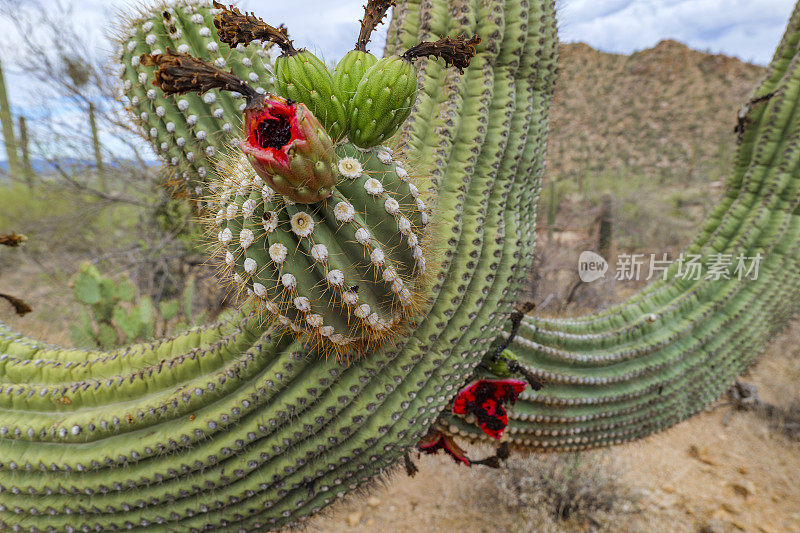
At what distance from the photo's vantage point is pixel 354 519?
2910mm

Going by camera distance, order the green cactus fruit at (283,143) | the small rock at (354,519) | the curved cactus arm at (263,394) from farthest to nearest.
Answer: the small rock at (354,519), the curved cactus arm at (263,394), the green cactus fruit at (283,143)

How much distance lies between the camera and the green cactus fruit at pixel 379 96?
40.0 inches

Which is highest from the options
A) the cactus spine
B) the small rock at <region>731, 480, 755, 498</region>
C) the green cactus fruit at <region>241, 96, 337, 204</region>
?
the green cactus fruit at <region>241, 96, 337, 204</region>

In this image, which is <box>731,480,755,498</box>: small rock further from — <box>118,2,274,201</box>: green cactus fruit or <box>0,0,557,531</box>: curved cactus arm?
<box>118,2,274,201</box>: green cactus fruit

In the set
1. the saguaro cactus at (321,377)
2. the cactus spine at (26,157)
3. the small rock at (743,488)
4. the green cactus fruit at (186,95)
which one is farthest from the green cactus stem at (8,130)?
the small rock at (743,488)

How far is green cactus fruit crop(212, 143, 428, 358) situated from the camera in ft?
3.16

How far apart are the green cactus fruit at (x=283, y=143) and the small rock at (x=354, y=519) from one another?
9.06ft

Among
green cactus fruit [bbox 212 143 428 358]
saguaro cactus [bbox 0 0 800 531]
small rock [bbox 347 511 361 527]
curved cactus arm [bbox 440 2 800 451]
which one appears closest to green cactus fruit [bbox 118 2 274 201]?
saguaro cactus [bbox 0 0 800 531]

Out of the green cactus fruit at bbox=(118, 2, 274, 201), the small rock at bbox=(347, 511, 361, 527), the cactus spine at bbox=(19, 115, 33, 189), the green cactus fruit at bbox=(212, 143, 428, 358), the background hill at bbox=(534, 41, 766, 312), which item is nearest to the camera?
the green cactus fruit at bbox=(212, 143, 428, 358)

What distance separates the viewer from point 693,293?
2.59 meters

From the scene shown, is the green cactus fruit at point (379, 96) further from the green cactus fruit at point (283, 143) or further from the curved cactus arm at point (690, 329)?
the curved cactus arm at point (690, 329)

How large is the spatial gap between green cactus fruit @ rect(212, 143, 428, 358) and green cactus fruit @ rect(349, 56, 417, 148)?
0.06m

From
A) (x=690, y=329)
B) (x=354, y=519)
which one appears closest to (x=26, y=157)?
(x=354, y=519)

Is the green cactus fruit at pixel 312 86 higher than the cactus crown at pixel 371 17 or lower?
lower
